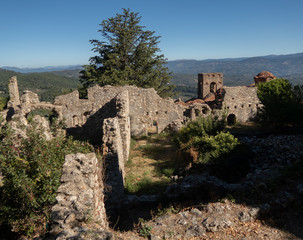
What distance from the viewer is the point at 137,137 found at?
1772 cm

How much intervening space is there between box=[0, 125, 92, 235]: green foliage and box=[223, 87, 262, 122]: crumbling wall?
781 inches

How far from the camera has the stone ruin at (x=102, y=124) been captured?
4.54m

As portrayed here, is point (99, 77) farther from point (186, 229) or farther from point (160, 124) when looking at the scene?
point (186, 229)

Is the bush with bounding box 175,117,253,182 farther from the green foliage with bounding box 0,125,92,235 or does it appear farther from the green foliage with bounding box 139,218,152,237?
the green foliage with bounding box 0,125,92,235

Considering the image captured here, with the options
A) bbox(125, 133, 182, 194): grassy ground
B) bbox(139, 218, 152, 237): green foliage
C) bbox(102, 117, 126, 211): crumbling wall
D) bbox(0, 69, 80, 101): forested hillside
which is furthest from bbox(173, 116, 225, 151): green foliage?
bbox(0, 69, 80, 101): forested hillside

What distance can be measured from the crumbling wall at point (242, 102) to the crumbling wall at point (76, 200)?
20039 millimetres

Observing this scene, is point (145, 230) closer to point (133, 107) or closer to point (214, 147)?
point (214, 147)

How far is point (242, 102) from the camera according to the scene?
77.4 feet

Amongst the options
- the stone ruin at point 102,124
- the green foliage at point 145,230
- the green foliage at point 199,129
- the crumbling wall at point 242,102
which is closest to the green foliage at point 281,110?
the stone ruin at point 102,124

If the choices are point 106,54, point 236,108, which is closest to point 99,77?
point 106,54

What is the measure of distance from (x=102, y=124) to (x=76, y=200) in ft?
40.2

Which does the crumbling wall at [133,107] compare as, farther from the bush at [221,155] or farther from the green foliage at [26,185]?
the green foliage at [26,185]

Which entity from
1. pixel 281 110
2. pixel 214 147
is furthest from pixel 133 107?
pixel 281 110

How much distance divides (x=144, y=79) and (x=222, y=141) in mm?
17216
